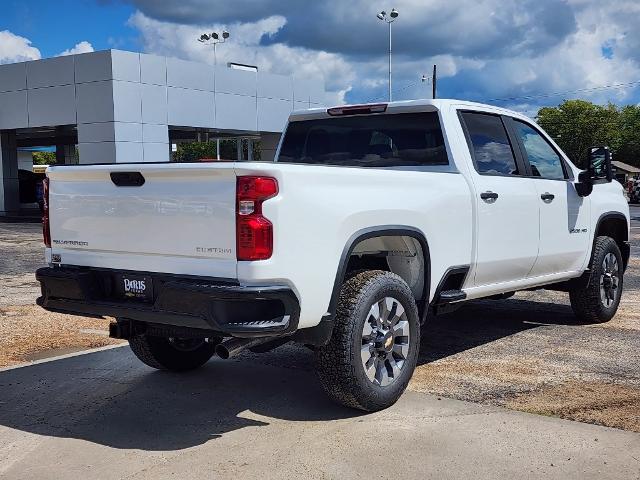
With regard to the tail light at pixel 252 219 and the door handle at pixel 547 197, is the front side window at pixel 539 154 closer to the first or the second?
the door handle at pixel 547 197

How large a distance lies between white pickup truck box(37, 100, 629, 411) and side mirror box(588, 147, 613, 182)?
0.56 metres

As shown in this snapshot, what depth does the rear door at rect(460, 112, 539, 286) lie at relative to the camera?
5.60 m

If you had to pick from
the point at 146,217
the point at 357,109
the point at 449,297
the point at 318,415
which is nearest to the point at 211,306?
the point at 146,217

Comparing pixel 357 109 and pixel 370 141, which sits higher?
pixel 357 109

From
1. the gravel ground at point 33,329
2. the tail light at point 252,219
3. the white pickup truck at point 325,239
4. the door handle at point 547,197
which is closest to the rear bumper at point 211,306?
the white pickup truck at point 325,239

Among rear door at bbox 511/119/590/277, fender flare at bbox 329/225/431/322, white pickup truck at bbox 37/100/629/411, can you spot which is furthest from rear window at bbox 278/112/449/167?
rear door at bbox 511/119/590/277

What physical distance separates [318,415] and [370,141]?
227 centimetres

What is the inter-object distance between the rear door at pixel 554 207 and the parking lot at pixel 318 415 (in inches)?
28.6

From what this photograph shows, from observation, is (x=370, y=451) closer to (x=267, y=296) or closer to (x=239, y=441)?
(x=239, y=441)

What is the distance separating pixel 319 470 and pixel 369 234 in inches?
55.8

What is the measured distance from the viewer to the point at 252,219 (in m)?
3.92

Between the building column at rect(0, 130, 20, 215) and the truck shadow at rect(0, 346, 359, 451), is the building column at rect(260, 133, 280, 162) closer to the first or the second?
the building column at rect(0, 130, 20, 215)

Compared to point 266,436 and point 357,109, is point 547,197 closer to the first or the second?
point 357,109

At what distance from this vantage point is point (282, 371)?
5785mm
